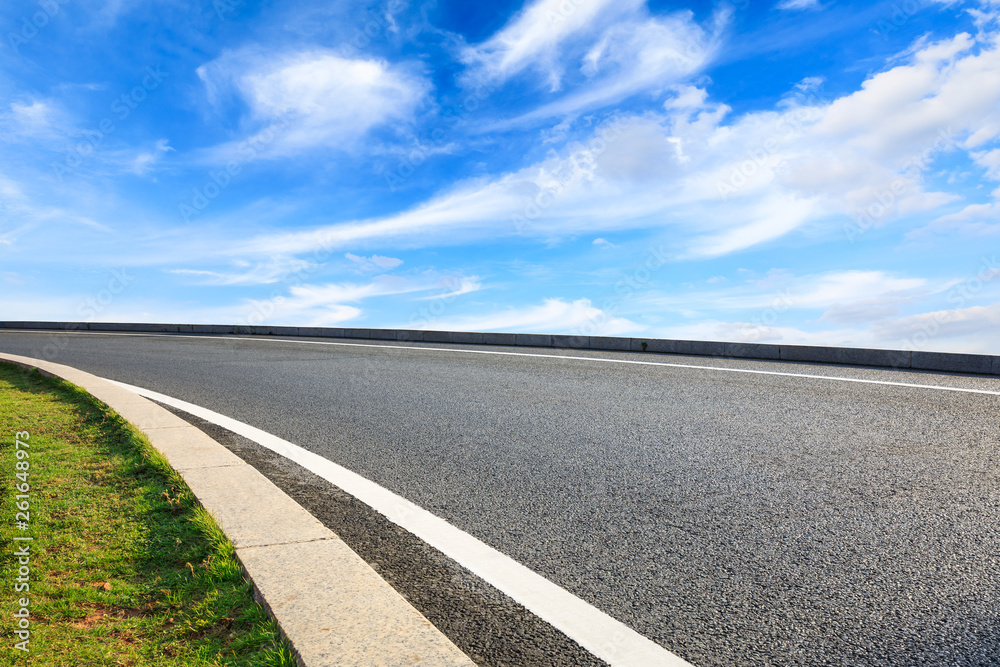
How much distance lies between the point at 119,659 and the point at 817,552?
2.75 metres

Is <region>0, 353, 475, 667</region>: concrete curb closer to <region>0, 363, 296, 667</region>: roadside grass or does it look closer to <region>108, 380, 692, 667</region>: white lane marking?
<region>0, 363, 296, 667</region>: roadside grass

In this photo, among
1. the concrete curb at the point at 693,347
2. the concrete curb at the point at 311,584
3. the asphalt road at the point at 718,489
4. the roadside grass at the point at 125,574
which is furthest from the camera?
the concrete curb at the point at 693,347

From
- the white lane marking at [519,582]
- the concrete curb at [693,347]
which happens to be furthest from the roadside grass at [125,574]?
the concrete curb at [693,347]

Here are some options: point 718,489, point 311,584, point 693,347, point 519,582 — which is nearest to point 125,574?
point 311,584

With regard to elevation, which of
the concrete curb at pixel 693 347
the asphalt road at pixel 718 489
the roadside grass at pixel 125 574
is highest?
the concrete curb at pixel 693 347

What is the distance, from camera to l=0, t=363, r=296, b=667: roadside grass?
2.16 metres

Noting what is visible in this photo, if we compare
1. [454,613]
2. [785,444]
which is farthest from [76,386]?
[785,444]

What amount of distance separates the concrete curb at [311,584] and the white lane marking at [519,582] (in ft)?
1.43

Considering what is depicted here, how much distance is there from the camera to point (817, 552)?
9.35 ft

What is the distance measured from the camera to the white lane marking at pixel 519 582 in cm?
208

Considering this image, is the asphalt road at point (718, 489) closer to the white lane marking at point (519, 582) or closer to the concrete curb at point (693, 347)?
the white lane marking at point (519, 582)

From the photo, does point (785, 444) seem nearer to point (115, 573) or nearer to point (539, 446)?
point (539, 446)

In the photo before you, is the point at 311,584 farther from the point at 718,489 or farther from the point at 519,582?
the point at 718,489

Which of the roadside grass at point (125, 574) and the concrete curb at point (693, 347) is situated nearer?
the roadside grass at point (125, 574)
